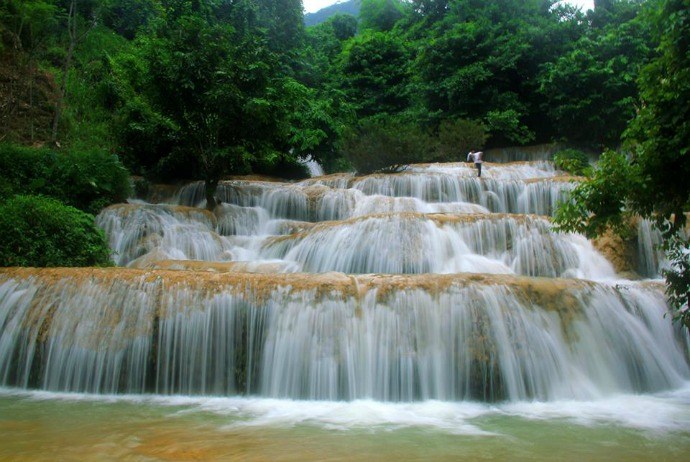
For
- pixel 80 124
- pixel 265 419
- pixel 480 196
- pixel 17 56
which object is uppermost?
pixel 17 56

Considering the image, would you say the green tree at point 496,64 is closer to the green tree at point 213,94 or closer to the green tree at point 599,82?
the green tree at point 599,82

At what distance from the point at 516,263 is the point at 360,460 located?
7548mm

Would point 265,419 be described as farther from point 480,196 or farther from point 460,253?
point 480,196

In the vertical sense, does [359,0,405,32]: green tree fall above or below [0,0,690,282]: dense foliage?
above

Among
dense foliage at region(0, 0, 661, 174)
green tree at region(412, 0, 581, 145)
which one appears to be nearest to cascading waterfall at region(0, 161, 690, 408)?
dense foliage at region(0, 0, 661, 174)

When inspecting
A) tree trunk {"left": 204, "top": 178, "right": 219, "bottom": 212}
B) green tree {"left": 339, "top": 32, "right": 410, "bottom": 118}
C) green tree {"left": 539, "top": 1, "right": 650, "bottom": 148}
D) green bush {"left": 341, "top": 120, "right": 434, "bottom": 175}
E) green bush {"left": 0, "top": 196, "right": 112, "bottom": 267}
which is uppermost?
green tree {"left": 339, "top": 32, "right": 410, "bottom": 118}

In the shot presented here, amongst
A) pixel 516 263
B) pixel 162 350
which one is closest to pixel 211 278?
pixel 162 350

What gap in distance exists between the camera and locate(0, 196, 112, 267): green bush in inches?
354

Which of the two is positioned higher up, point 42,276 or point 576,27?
point 576,27

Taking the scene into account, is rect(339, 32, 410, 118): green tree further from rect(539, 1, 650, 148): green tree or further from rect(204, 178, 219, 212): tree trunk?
rect(204, 178, 219, 212): tree trunk

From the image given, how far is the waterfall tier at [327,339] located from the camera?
674 centimetres

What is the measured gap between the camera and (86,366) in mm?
Answer: 6965

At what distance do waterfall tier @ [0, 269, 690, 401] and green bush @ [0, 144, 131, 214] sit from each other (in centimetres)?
596

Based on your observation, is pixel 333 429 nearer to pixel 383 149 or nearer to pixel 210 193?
pixel 210 193
